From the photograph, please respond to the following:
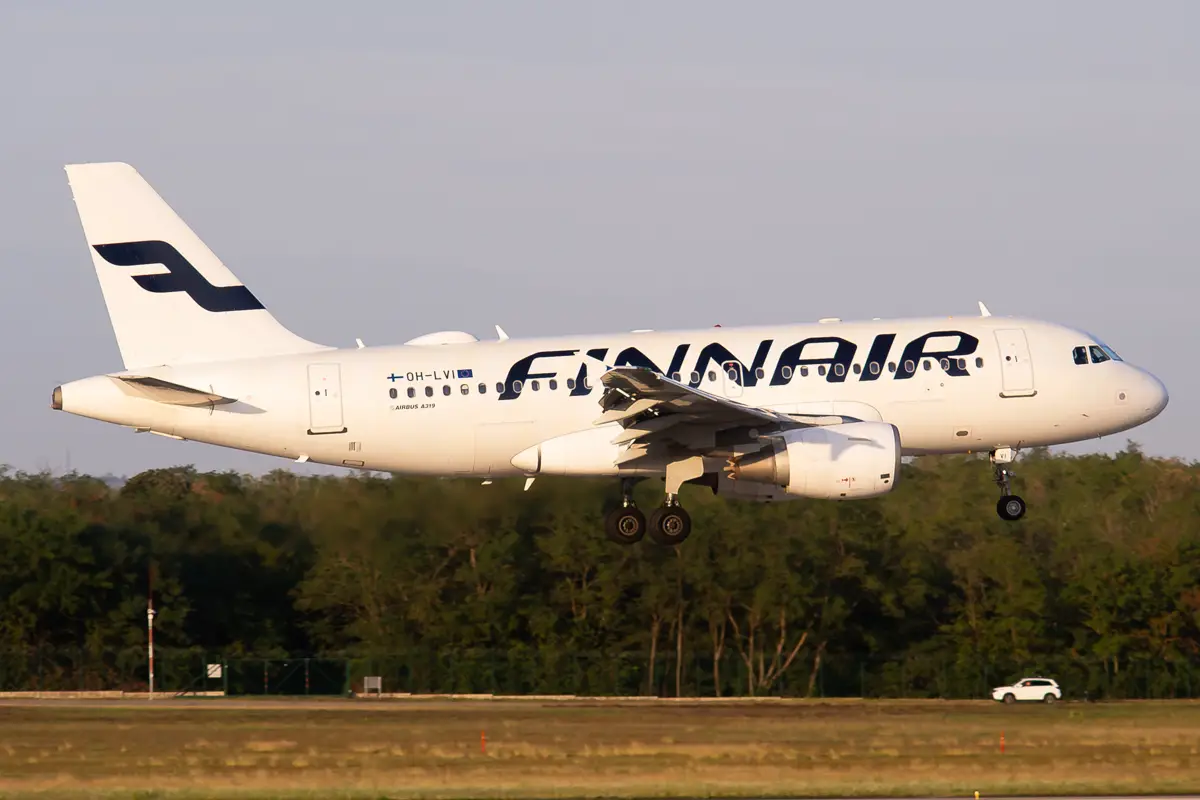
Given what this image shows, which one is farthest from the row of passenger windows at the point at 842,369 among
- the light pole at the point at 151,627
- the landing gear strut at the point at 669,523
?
the light pole at the point at 151,627

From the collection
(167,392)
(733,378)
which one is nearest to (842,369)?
(733,378)

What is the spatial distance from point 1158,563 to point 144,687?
42.6 m

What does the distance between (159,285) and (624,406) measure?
11.8 metres

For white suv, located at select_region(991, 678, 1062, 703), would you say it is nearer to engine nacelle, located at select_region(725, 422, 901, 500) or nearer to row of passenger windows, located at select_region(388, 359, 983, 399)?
row of passenger windows, located at select_region(388, 359, 983, 399)

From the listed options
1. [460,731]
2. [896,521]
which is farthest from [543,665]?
[460,731]

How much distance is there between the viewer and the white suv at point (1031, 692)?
225 ft

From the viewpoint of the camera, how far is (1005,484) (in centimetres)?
4397

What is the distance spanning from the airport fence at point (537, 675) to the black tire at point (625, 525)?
2836 cm

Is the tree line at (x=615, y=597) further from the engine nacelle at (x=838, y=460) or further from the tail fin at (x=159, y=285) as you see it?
the engine nacelle at (x=838, y=460)

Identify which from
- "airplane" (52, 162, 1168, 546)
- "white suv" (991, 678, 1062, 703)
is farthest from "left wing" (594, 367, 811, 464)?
"white suv" (991, 678, 1062, 703)

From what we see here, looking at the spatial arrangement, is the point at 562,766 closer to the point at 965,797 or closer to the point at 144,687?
the point at 965,797

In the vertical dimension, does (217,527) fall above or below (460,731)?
above

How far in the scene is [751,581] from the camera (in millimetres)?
78312

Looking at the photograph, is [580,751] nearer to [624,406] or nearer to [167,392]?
[624,406]
